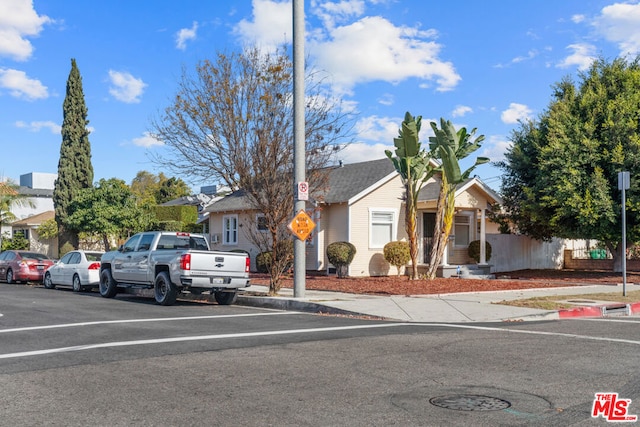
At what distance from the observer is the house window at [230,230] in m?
32.8

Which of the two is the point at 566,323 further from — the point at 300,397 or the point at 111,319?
the point at 111,319

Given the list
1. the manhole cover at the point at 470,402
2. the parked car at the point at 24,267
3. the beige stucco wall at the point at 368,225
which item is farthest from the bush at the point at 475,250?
the manhole cover at the point at 470,402

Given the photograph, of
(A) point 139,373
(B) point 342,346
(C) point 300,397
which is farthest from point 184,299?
(C) point 300,397

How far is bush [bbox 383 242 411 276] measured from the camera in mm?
26172

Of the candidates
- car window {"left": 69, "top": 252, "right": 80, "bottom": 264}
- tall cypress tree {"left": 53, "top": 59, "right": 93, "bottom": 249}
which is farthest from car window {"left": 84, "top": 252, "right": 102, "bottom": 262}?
tall cypress tree {"left": 53, "top": 59, "right": 93, "bottom": 249}

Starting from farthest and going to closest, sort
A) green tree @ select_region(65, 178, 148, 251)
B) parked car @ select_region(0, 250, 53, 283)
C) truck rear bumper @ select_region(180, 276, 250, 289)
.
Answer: green tree @ select_region(65, 178, 148, 251) < parked car @ select_region(0, 250, 53, 283) < truck rear bumper @ select_region(180, 276, 250, 289)

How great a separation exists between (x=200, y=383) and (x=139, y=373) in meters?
0.96

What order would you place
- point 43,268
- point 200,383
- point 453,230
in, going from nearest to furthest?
1. point 200,383
2. point 43,268
3. point 453,230

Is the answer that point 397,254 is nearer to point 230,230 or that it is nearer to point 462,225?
point 462,225

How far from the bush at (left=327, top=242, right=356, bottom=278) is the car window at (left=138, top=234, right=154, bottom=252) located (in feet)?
31.1

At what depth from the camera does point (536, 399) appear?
6.45 m

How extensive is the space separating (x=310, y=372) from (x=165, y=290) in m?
9.51

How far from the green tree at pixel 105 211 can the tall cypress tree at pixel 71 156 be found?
860 mm

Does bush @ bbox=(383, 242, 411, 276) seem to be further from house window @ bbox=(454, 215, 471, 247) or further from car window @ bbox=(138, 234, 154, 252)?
car window @ bbox=(138, 234, 154, 252)
